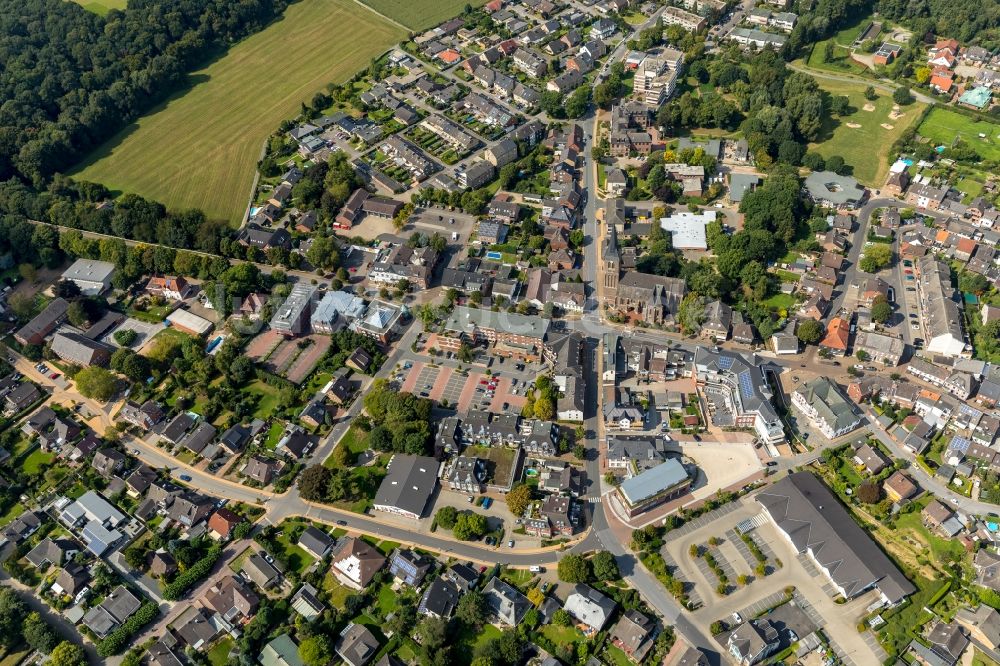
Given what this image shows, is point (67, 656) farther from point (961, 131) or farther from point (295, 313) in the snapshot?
point (961, 131)

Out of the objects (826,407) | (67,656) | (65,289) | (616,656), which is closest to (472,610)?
(616,656)

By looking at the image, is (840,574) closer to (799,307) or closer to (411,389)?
(799,307)

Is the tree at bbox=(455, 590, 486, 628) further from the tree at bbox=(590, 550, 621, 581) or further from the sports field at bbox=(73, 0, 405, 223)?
the sports field at bbox=(73, 0, 405, 223)

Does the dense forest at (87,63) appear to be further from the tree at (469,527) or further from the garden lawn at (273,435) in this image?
the tree at (469,527)

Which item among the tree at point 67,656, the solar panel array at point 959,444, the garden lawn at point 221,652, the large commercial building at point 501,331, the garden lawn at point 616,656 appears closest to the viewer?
the garden lawn at point 616,656

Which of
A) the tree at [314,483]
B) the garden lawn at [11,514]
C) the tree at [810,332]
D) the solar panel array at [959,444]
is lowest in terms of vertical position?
the garden lawn at [11,514]

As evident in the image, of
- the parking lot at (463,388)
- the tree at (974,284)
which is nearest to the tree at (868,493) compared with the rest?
the parking lot at (463,388)

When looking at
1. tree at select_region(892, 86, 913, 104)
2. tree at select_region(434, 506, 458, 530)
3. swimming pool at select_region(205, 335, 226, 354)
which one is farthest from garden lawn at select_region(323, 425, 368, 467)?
tree at select_region(892, 86, 913, 104)
